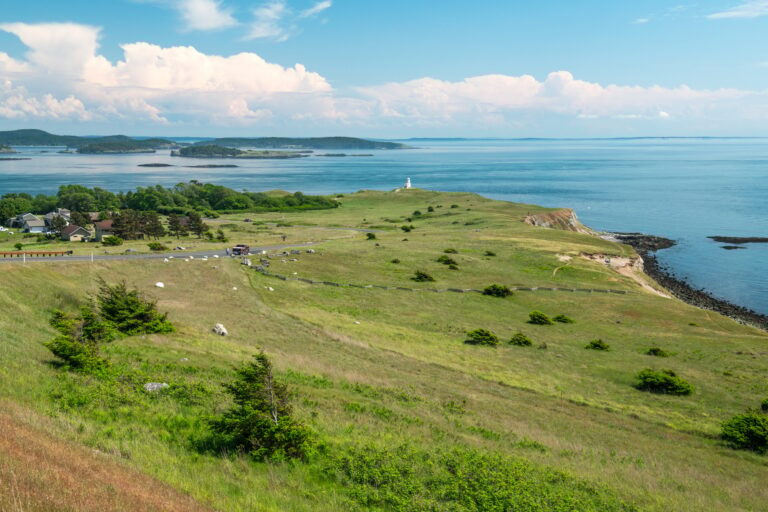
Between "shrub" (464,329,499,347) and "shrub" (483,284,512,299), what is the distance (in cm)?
1701

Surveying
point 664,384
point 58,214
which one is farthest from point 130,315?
point 58,214

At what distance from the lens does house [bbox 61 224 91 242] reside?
83.9 metres

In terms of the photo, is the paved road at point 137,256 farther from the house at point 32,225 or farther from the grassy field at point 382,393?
the house at point 32,225

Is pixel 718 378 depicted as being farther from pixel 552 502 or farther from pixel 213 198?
pixel 213 198

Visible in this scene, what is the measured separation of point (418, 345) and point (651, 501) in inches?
876

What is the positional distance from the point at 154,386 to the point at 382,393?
10.2 m

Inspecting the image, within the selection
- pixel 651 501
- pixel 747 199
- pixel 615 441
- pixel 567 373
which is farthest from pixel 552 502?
pixel 747 199

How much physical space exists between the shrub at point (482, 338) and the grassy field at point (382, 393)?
1.38 metres

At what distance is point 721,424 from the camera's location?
1025 inches

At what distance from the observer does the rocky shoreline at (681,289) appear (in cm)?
6819

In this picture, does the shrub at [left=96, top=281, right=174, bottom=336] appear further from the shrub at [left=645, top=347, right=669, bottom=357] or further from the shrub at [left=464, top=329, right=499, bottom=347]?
the shrub at [left=645, top=347, right=669, bottom=357]

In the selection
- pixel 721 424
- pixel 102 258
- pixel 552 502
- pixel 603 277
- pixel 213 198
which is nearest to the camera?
pixel 552 502

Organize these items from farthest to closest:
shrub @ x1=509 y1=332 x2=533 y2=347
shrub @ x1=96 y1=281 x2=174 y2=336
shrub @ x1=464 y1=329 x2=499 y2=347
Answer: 1. shrub @ x1=509 y1=332 x2=533 y2=347
2. shrub @ x1=464 y1=329 x2=499 y2=347
3. shrub @ x1=96 y1=281 x2=174 y2=336

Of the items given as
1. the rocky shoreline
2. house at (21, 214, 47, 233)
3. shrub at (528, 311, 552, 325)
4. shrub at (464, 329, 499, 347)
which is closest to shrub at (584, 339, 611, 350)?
shrub at (528, 311, 552, 325)
